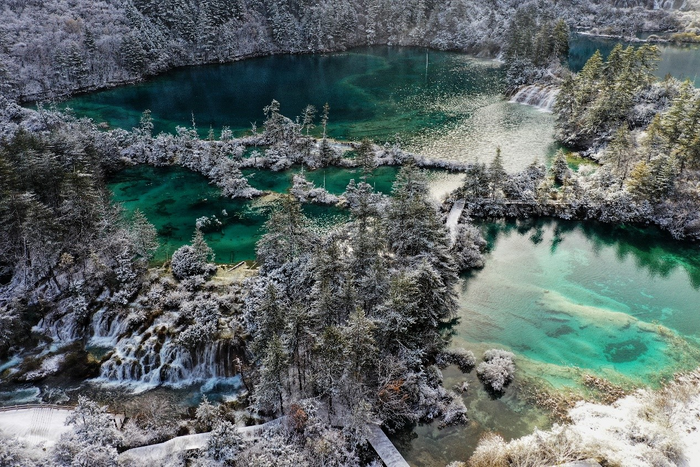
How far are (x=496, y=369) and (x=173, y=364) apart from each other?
28.1 meters

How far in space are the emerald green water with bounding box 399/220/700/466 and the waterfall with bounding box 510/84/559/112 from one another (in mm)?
45941

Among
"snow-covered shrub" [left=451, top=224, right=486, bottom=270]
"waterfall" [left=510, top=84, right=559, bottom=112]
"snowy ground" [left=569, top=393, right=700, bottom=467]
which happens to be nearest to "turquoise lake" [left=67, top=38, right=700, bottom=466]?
"snow-covered shrub" [left=451, top=224, right=486, bottom=270]

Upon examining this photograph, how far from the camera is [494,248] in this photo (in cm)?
5912

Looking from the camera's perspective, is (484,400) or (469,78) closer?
(484,400)

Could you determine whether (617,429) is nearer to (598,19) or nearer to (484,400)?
(484,400)

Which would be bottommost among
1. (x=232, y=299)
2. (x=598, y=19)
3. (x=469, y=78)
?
(x=232, y=299)

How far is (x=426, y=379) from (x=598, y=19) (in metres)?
194

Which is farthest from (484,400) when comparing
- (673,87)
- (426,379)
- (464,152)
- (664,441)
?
(673,87)

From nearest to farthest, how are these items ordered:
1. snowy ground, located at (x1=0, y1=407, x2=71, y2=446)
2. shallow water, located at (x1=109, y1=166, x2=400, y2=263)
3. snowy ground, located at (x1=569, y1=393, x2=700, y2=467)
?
snowy ground, located at (x1=569, y1=393, x2=700, y2=467) < snowy ground, located at (x1=0, y1=407, x2=71, y2=446) < shallow water, located at (x1=109, y1=166, x2=400, y2=263)

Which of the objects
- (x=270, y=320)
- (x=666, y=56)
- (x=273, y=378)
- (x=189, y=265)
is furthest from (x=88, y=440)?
(x=666, y=56)

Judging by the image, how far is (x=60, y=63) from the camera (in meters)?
119

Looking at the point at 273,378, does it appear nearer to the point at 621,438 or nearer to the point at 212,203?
the point at 621,438

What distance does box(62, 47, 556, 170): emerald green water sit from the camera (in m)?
88.6

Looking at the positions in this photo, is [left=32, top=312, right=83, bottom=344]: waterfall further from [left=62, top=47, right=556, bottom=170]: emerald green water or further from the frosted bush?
[left=62, top=47, right=556, bottom=170]: emerald green water
